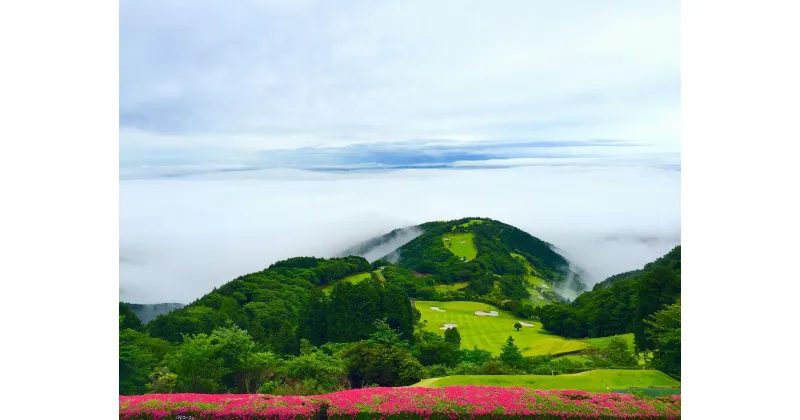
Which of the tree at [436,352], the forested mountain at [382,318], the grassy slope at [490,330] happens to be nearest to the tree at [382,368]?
the forested mountain at [382,318]

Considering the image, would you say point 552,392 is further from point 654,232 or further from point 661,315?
point 654,232

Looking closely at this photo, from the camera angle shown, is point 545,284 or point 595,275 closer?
point 595,275

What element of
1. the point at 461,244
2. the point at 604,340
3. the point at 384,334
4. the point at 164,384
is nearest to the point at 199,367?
the point at 164,384

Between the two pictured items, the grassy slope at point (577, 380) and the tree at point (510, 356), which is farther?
the tree at point (510, 356)

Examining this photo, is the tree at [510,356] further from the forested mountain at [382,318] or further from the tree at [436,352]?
the tree at [436,352]

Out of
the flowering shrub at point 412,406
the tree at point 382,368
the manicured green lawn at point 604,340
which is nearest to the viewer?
the flowering shrub at point 412,406
